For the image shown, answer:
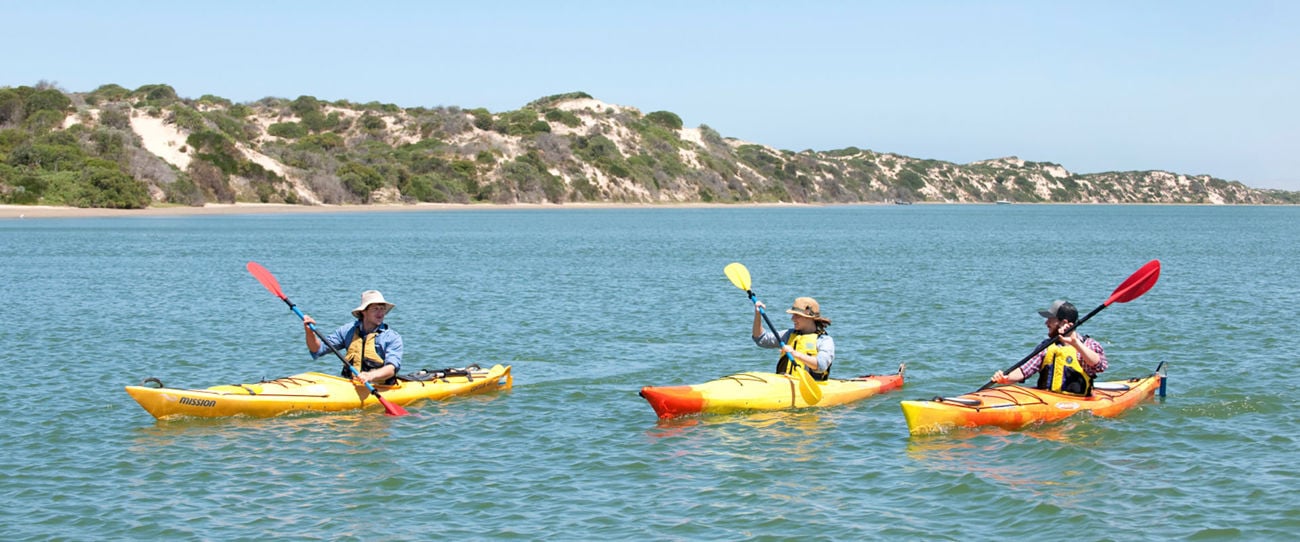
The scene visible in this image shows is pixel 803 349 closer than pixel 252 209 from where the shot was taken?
Yes

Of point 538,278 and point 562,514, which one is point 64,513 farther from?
point 538,278

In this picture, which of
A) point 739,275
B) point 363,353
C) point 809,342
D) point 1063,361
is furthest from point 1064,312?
point 363,353

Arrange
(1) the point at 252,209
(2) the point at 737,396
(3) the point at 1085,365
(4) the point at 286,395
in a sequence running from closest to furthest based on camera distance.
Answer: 1. (3) the point at 1085,365
2. (4) the point at 286,395
3. (2) the point at 737,396
4. (1) the point at 252,209

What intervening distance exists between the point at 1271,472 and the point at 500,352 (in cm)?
981

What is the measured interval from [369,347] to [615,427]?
98.7 inches

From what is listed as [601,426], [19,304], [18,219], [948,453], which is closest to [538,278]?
[19,304]

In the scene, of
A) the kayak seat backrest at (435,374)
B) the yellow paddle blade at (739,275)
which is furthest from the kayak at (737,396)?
the kayak seat backrest at (435,374)

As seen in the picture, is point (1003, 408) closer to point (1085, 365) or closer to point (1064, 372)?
point (1064, 372)

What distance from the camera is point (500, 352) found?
54.8ft

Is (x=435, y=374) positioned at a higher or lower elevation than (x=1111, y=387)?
lower

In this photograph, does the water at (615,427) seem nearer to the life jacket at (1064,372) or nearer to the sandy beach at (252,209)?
the life jacket at (1064,372)

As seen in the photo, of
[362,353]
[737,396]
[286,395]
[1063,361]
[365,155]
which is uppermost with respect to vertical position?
[365,155]

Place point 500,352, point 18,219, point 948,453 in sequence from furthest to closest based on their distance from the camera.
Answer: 1. point 18,219
2. point 500,352
3. point 948,453

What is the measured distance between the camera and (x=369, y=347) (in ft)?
39.1
